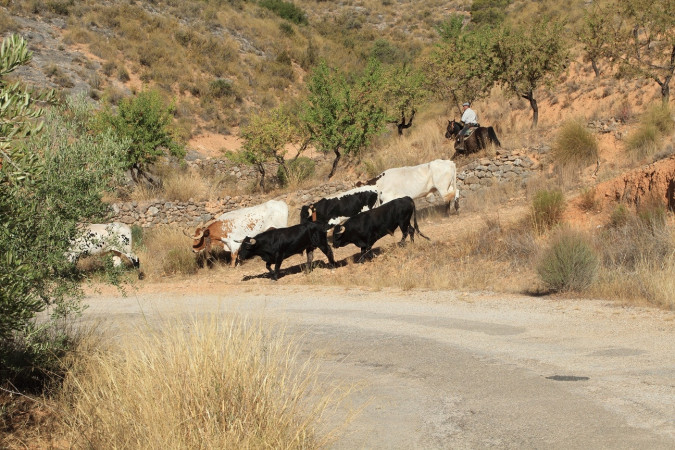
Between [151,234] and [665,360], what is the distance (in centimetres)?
1823

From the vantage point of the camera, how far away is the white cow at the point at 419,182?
2167 centimetres

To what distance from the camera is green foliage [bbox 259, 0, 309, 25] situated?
6719 cm

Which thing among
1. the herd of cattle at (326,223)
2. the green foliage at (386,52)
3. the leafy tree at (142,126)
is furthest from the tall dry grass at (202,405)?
the green foliage at (386,52)

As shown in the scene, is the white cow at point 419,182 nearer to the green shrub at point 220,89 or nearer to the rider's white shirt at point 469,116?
the rider's white shirt at point 469,116

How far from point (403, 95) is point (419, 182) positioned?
12243 millimetres

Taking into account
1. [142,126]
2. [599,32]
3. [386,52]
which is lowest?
[142,126]

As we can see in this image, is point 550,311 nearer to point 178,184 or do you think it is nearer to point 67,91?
point 178,184

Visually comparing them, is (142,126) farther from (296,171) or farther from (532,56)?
(532,56)

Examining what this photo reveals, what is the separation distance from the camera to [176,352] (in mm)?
6445

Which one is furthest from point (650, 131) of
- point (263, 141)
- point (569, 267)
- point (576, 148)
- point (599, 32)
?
point (263, 141)

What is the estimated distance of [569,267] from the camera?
518 inches

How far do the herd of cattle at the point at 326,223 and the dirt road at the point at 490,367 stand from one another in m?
3.36

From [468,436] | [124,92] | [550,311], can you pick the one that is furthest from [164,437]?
[124,92]

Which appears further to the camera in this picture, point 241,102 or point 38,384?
point 241,102
